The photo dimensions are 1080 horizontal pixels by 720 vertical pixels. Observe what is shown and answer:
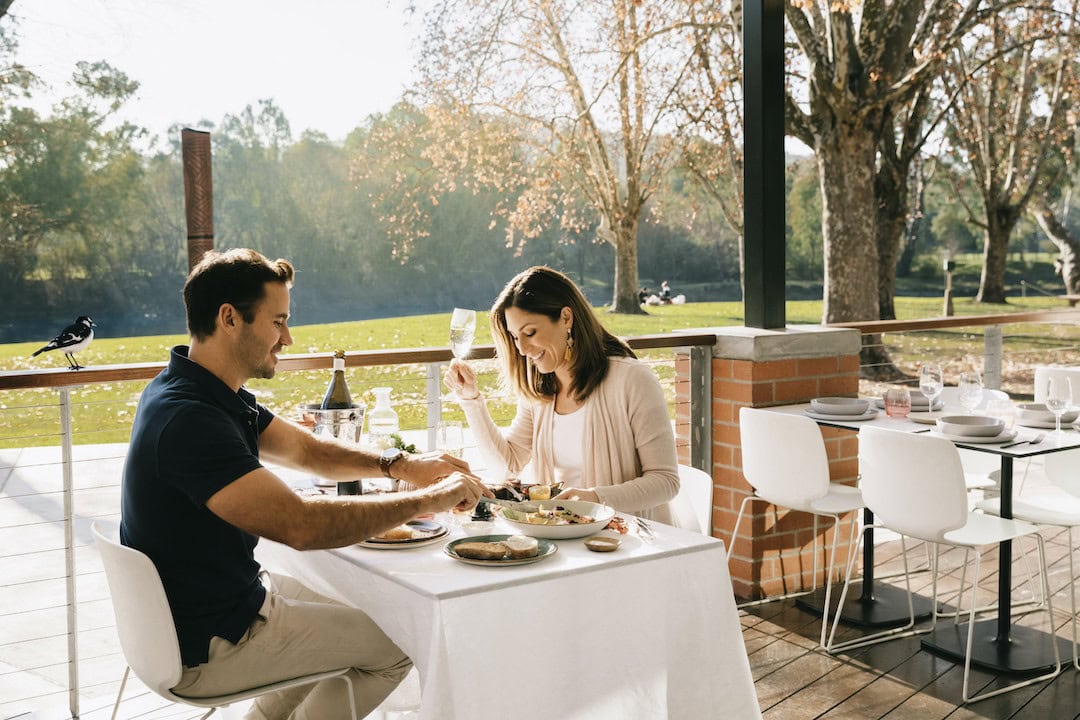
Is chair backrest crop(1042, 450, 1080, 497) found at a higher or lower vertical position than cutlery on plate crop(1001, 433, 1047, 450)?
lower

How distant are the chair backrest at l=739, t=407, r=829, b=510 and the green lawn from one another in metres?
10.1

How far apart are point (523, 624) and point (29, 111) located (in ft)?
49.8

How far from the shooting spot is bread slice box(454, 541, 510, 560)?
192 centimetres

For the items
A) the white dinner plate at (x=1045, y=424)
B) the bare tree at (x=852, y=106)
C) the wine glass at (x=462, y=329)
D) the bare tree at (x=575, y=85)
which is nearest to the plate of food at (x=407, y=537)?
the wine glass at (x=462, y=329)

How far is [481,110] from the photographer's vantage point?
1541 cm

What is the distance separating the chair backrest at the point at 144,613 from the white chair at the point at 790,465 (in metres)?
2.43

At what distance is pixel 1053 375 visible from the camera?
4234mm

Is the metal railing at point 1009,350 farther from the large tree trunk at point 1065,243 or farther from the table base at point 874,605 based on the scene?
the table base at point 874,605

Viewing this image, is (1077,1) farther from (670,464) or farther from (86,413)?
(86,413)

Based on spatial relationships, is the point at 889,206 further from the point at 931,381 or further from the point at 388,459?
the point at 388,459

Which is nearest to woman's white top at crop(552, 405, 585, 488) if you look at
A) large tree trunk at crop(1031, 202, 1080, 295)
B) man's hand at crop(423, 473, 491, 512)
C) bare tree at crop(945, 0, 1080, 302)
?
man's hand at crop(423, 473, 491, 512)

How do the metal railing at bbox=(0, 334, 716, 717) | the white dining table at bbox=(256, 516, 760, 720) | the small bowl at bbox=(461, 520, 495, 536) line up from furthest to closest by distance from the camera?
the metal railing at bbox=(0, 334, 716, 717), the small bowl at bbox=(461, 520, 495, 536), the white dining table at bbox=(256, 516, 760, 720)

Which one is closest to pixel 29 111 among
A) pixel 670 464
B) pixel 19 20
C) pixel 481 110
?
pixel 19 20

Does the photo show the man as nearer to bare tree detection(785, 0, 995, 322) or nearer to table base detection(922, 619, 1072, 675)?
table base detection(922, 619, 1072, 675)
